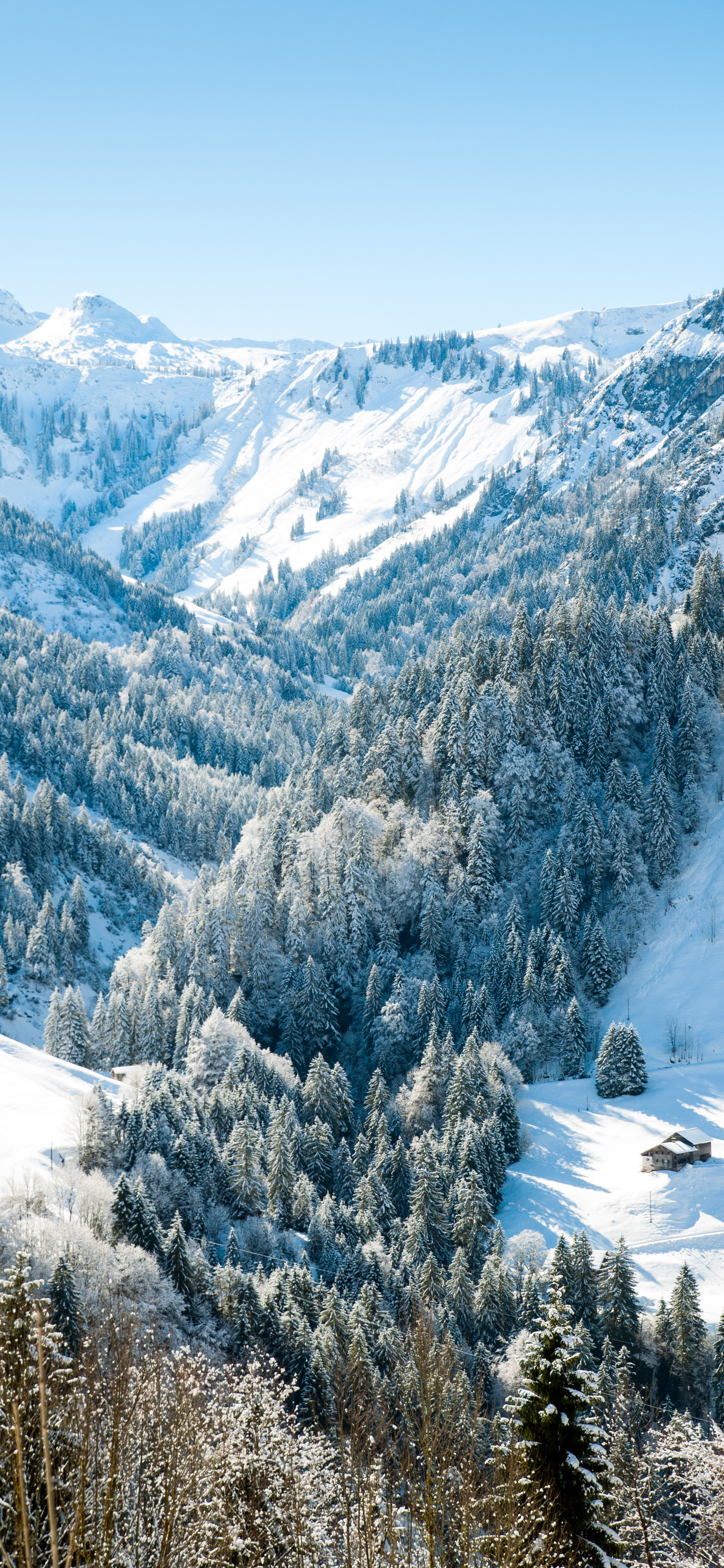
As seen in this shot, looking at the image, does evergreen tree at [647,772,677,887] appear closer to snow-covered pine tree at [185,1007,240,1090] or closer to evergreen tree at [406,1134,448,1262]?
evergreen tree at [406,1134,448,1262]

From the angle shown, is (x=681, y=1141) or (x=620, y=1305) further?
(x=681, y=1141)

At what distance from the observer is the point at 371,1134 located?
290 ft

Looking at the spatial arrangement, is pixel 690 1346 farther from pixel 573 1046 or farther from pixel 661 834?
pixel 661 834

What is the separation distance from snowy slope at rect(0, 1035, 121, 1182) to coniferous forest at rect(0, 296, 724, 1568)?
235cm

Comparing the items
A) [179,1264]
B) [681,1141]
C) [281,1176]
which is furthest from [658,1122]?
[179,1264]

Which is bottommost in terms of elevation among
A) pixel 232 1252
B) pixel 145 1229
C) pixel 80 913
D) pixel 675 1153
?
pixel 80 913

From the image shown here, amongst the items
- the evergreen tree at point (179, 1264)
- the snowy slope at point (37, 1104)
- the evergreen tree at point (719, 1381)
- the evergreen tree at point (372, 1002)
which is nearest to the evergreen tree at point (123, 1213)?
the evergreen tree at point (179, 1264)

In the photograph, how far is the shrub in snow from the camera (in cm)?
8919

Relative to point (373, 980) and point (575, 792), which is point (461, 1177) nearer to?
point (373, 980)

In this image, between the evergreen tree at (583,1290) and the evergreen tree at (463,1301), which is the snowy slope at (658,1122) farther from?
the evergreen tree at (463,1301)

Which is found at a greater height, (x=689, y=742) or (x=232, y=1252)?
(x=689, y=742)

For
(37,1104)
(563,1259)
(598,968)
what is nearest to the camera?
(563,1259)

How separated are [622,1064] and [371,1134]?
935 inches

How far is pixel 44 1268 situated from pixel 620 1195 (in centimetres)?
4779
